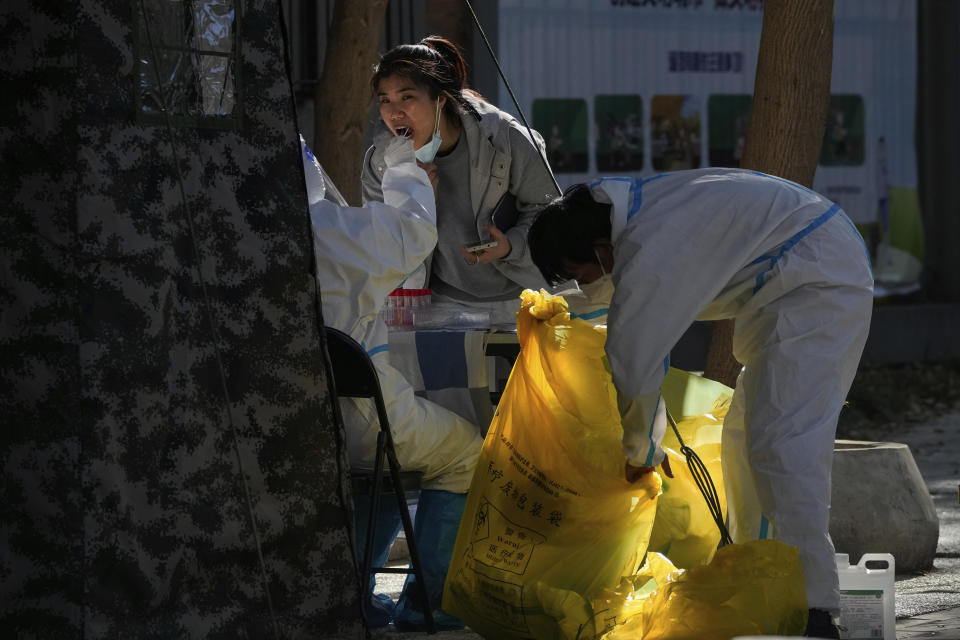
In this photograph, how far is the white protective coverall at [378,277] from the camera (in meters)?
3.98

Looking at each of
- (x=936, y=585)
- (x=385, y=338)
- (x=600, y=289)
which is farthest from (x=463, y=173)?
(x=936, y=585)

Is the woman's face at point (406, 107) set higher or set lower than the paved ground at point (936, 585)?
higher

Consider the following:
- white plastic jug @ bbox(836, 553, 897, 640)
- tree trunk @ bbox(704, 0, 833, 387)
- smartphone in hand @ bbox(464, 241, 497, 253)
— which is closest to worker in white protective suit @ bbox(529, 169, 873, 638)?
white plastic jug @ bbox(836, 553, 897, 640)

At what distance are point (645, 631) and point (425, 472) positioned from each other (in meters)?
0.95

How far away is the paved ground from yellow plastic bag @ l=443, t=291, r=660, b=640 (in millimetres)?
403

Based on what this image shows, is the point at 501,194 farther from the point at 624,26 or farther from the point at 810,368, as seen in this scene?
the point at 624,26

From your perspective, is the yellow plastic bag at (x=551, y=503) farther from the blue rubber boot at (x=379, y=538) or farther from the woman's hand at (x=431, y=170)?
the woman's hand at (x=431, y=170)

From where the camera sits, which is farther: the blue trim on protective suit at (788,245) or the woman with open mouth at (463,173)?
the woman with open mouth at (463,173)

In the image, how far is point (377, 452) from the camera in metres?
3.95

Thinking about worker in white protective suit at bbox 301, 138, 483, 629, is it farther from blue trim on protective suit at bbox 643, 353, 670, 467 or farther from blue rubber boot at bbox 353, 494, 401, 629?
blue trim on protective suit at bbox 643, 353, 670, 467

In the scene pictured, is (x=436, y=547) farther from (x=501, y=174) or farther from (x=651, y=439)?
(x=501, y=174)

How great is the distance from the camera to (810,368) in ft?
11.7

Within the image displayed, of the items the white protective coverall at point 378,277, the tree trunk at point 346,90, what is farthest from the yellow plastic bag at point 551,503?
the tree trunk at point 346,90

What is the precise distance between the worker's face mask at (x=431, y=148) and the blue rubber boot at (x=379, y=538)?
107 cm
